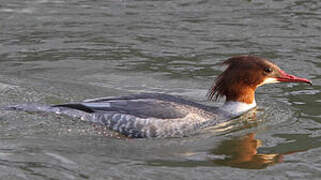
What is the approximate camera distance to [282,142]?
7809 millimetres

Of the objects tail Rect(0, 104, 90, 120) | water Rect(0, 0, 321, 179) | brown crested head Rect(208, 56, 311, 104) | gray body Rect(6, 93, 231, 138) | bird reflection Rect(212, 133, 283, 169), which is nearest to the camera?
water Rect(0, 0, 321, 179)

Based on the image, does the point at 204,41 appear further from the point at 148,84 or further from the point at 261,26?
the point at 148,84

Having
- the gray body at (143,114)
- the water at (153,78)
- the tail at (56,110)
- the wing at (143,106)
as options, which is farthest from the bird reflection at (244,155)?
the tail at (56,110)

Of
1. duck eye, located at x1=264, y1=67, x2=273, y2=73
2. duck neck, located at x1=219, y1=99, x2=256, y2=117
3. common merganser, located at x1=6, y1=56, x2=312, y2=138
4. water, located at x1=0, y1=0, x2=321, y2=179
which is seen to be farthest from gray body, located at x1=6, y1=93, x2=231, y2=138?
duck eye, located at x1=264, y1=67, x2=273, y2=73

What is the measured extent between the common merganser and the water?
128 millimetres

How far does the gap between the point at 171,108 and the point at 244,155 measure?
3.84ft

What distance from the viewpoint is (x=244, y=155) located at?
7.42m

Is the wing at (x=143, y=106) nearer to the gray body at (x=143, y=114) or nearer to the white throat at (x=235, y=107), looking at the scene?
the gray body at (x=143, y=114)

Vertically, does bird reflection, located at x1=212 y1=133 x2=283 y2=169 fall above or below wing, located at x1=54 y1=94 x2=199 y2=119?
below

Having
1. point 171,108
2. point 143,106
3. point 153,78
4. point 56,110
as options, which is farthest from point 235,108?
point 56,110

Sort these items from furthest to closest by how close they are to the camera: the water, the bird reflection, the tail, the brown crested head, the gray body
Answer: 1. the brown crested head
2. the tail
3. the gray body
4. the bird reflection
5. the water

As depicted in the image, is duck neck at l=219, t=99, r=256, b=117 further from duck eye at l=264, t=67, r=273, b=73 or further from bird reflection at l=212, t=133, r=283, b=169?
bird reflection at l=212, t=133, r=283, b=169

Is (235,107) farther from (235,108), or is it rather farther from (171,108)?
(171,108)

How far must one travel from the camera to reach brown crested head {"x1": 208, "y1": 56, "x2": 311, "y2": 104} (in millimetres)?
8578
